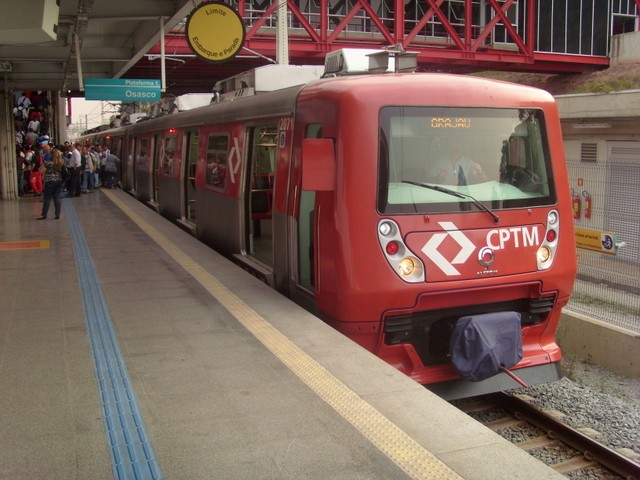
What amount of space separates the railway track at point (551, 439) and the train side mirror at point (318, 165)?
7.95 feet

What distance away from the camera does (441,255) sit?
518cm

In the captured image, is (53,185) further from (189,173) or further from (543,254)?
(543,254)

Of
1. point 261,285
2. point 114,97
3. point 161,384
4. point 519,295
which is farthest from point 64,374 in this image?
point 114,97

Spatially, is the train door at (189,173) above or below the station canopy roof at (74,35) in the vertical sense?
below

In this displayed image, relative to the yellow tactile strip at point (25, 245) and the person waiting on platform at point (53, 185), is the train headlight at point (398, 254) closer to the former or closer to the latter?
the yellow tactile strip at point (25, 245)

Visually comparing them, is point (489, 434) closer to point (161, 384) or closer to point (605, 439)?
point (161, 384)

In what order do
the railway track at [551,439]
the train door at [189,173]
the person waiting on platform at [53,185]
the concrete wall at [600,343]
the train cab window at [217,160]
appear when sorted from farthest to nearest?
the person waiting on platform at [53,185] → the train door at [189,173] → the train cab window at [217,160] → the concrete wall at [600,343] → the railway track at [551,439]

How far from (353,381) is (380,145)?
6.22ft

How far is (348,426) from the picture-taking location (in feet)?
11.5

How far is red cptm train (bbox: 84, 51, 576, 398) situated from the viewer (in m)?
5.10

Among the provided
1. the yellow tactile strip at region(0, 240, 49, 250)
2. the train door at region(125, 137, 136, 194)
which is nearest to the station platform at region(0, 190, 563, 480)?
the yellow tactile strip at region(0, 240, 49, 250)

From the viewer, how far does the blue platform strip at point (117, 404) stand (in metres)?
3.12

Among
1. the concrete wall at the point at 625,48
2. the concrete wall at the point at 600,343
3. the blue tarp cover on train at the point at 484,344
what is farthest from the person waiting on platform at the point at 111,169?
the concrete wall at the point at 625,48

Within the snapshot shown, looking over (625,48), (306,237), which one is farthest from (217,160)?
(625,48)
